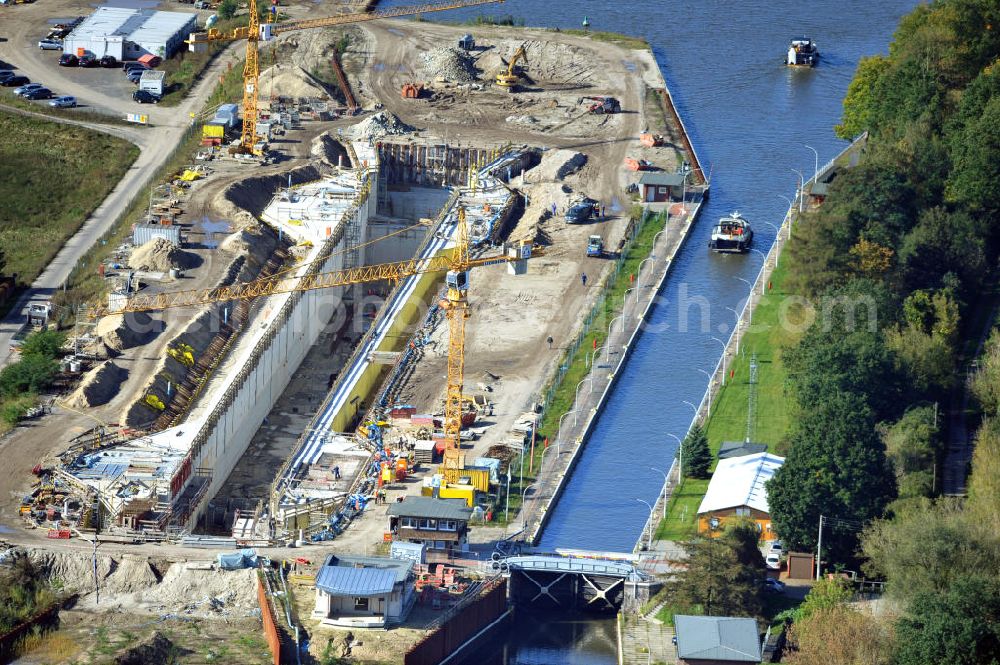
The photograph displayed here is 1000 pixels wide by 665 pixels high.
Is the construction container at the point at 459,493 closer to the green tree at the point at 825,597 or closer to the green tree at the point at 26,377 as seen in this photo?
the green tree at the point at 825,597

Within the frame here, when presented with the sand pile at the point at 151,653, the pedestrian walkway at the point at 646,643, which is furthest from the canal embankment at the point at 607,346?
the sand pile at the point at 151,653

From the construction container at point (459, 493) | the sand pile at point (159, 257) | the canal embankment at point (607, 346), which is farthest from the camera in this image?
the sand pile at point (159, 257)

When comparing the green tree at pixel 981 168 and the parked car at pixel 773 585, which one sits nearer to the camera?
the parked car at pixel 773 585

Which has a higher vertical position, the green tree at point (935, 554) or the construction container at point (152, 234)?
the construction container at point (152, 234)

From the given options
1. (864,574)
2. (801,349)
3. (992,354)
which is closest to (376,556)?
(864,574)

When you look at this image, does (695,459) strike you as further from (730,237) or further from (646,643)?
(730,237)

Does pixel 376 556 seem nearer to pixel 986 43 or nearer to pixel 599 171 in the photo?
pixel 599 171
